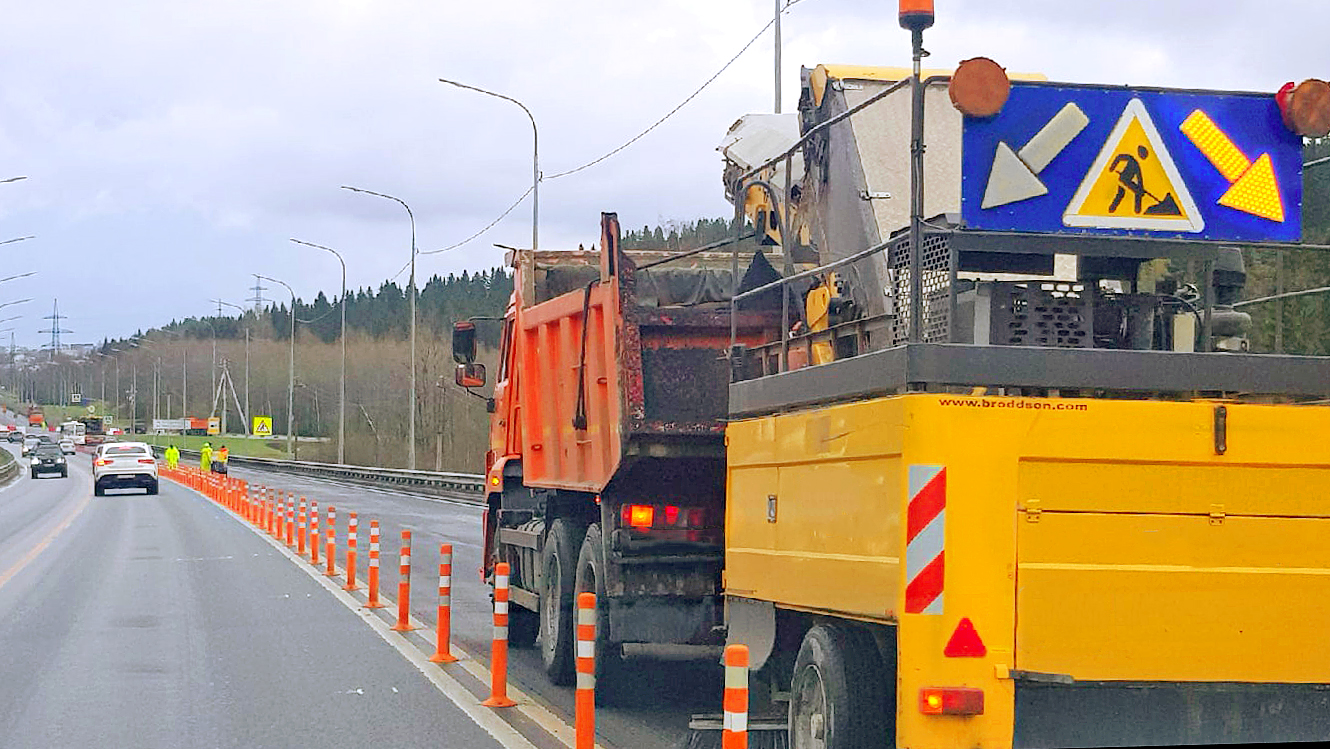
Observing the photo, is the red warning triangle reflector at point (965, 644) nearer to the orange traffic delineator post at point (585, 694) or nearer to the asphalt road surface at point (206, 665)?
the orange traffic delineator post at point (585, 694)

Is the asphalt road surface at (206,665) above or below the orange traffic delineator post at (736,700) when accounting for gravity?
below

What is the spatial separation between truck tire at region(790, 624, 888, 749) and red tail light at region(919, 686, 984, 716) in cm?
66

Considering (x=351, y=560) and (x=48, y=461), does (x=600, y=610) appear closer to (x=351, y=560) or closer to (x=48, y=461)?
(x=351, y=560)

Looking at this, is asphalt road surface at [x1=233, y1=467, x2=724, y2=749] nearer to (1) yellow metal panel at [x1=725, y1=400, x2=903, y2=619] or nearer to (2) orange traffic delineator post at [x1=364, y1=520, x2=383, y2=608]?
(2) orange traffic delineator post at [x1=364, y1=520, x2=383, y2=608]

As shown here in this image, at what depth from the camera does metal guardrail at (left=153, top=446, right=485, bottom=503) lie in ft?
165

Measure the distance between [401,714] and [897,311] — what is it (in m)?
5.40

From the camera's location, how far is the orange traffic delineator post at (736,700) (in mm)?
6762

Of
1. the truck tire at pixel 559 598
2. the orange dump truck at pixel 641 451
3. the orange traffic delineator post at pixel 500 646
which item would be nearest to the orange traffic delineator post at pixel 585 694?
the orange dump truck at pixel 641 451

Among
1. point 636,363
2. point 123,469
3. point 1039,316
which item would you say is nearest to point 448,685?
point 636,363

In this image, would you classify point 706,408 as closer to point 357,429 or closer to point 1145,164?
point 1145,164

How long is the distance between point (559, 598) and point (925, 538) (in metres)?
6.54

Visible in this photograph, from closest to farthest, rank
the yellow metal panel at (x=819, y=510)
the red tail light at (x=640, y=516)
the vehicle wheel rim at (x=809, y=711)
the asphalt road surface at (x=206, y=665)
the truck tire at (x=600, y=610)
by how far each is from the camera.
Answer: the yellow metal panel at (x=819, y=510), the vehicle wheel rim at (x=809, y=711), the asphalt road surface at (x=206, y=665), the red tail light at (x=640, y=516), the truck tire at (x=600, y=610)

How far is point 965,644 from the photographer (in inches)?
241

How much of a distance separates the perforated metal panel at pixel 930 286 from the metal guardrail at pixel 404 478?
25.9m
